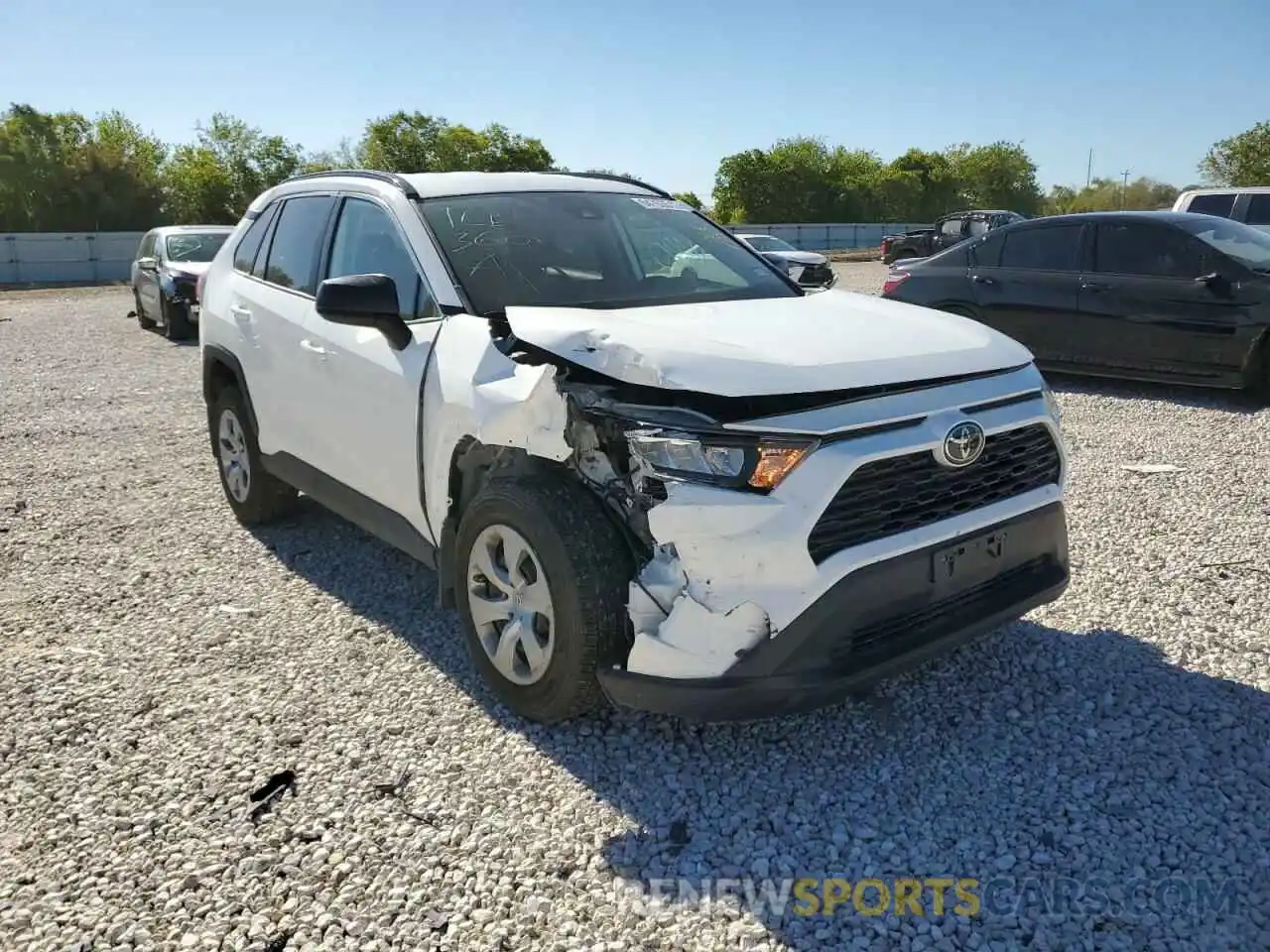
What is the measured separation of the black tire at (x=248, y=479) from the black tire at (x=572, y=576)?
102 inches

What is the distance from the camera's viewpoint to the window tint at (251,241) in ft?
17.0

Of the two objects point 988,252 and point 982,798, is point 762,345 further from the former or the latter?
point 988,252

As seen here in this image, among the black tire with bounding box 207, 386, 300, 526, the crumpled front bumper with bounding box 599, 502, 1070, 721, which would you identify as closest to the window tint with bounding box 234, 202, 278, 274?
the black tire with bounding box 207, 386, 300, 526

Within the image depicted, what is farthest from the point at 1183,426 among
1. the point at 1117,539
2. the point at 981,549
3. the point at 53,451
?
the point at 53,451

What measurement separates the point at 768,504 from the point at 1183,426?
19.8 feet

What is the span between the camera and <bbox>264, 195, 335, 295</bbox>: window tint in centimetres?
457

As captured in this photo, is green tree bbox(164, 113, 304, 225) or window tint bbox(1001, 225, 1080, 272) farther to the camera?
green tree bbox(164, 113, 304, 225)

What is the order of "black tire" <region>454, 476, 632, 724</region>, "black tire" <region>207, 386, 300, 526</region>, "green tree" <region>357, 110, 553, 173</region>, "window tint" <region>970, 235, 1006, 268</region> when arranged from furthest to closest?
"green tree" <region>357, 110, 553, 173</region>, "window tint" <region>970, 235, 1006, 268</region>, "black tire" <region>207, 386, 300, 526</region>, "black tire" <region>454, 476, 632, 724</region>

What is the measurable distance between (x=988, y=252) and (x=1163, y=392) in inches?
80.2

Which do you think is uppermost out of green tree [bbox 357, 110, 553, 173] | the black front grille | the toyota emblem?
green tree [bbox 357, 110, 553, 173]

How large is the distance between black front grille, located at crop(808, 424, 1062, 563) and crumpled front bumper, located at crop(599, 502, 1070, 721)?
0.31ft

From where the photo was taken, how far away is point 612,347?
291 cm

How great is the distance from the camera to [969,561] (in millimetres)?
3041

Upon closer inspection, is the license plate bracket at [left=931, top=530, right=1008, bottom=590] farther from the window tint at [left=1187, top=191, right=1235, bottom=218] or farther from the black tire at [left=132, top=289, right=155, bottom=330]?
the black tire at [left=132, top=289, right=155, bottom=330]
